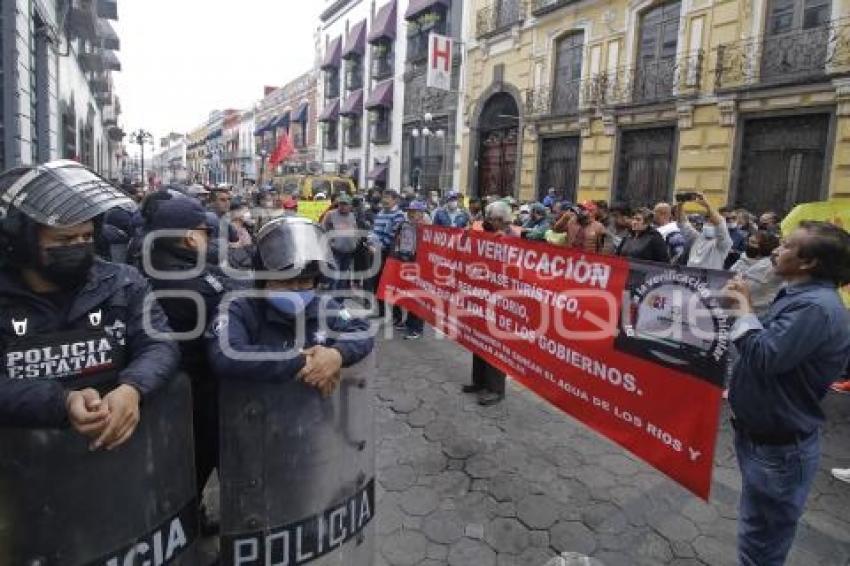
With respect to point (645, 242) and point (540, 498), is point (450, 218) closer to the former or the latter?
point (645, 242)

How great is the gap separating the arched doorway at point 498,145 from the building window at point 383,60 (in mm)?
10735

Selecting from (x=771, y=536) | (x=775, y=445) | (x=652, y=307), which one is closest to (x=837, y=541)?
(x=771, y=536)

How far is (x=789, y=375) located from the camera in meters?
2.35

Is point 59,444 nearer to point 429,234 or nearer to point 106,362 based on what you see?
point 106,362

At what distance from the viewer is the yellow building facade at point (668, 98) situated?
1165cm

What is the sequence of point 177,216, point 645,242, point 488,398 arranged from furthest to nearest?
point 645,242
point 488,398
point 177,216

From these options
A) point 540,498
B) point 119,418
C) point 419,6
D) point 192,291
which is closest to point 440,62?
point 419,6

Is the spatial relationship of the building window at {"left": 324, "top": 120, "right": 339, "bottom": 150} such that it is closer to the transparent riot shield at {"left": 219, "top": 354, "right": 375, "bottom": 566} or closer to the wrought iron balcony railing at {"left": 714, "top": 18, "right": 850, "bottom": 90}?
the wrought iron balcony railing at {"left": 714, "top": 18, "right": 850, "bottom": 90}

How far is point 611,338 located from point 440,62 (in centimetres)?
1952

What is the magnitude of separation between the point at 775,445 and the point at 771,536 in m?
0.39

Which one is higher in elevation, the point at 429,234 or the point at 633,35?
the point at 633,35

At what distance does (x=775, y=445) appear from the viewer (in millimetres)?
2379

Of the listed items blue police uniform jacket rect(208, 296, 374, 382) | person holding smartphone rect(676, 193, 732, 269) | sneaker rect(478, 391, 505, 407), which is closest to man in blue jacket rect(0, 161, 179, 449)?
blue police uniform jacket rect(208, 296, 374, 382)

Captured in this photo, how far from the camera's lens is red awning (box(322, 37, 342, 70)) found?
3711 cm
